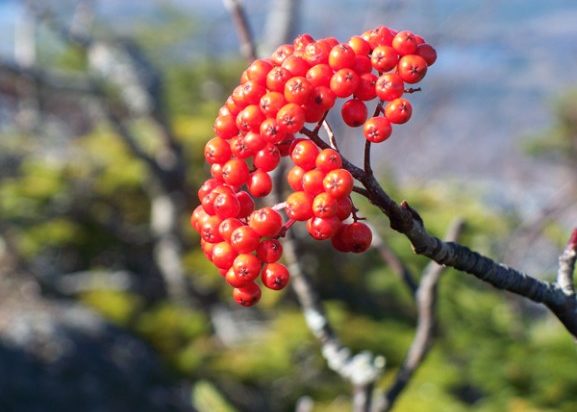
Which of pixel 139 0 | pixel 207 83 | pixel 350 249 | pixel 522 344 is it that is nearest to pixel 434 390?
pixel 522 344

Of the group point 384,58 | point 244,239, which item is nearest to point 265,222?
point 244,239

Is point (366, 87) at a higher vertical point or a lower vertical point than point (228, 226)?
higher

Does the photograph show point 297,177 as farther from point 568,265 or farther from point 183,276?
point 183,276

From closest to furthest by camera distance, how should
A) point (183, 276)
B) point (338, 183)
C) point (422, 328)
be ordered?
point (338, 183) < point (422, 328) < point (183, 276)

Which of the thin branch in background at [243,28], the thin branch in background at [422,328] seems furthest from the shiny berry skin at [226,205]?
the thin branch in background at [243,28]

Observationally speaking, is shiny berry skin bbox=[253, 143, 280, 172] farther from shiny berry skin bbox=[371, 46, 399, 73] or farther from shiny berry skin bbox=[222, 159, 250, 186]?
shiny berry skin bbox=[371, 46, 399, 73]

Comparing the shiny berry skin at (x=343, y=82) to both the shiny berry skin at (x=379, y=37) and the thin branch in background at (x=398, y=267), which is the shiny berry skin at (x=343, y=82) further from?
the thin branch in background at (x=398, y=267)
